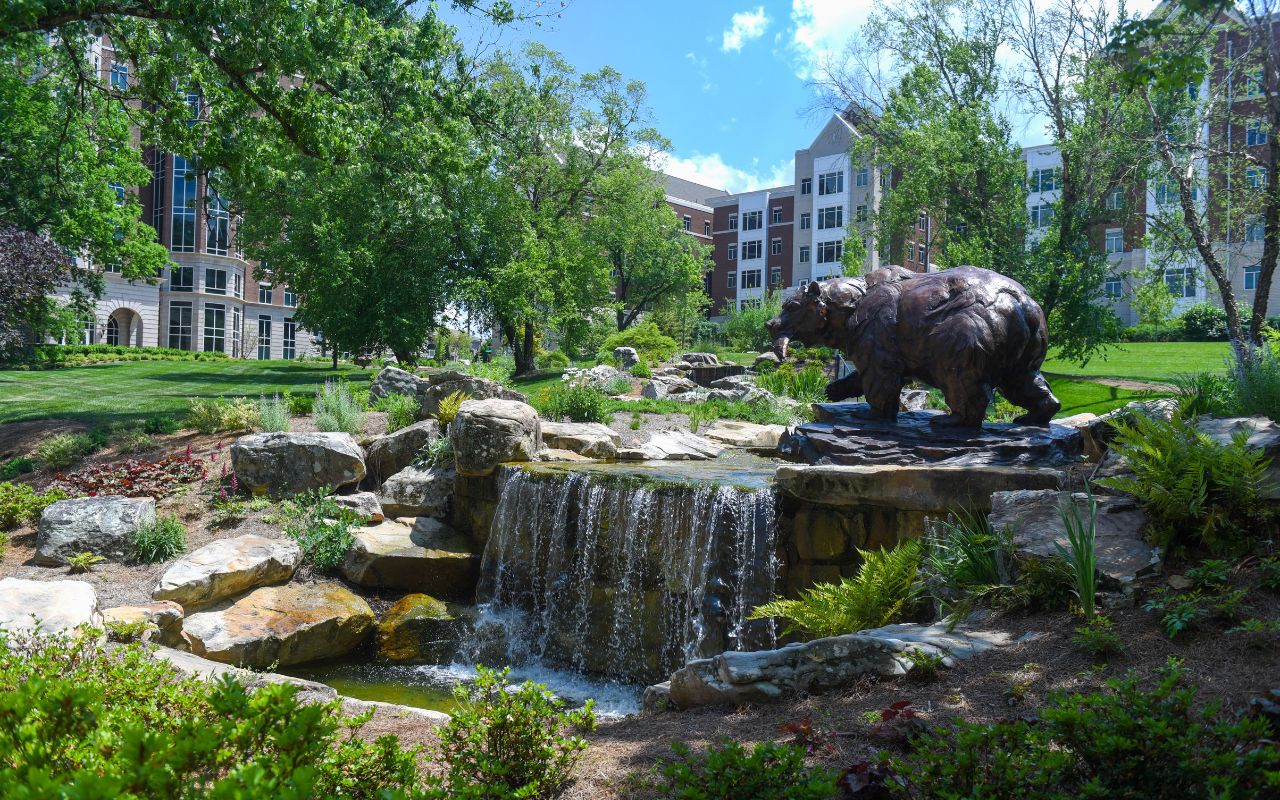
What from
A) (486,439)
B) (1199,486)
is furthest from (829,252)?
(1199,486)

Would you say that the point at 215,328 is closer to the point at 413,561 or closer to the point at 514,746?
the point at 413,561

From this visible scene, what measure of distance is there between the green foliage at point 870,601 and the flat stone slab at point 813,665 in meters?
1.17

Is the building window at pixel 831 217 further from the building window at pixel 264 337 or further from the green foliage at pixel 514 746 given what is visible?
the green foliage at pixel 514 746

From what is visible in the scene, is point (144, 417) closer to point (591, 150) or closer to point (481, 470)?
point (481, 470)

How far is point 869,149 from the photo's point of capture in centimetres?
2775

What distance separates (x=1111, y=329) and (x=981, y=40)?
9220 millimetres

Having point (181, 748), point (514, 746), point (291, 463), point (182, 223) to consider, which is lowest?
point (514, 746)

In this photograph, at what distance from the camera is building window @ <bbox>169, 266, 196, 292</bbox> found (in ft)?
166

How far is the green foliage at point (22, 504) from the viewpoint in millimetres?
10281

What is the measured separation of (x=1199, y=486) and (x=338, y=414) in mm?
11491

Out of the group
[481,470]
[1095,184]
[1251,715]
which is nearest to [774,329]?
[481,470]

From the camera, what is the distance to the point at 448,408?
12.8m

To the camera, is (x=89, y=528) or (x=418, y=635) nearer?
(x=418, y=635)

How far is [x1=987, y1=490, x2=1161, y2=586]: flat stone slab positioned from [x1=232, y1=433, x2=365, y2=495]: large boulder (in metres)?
8.37
